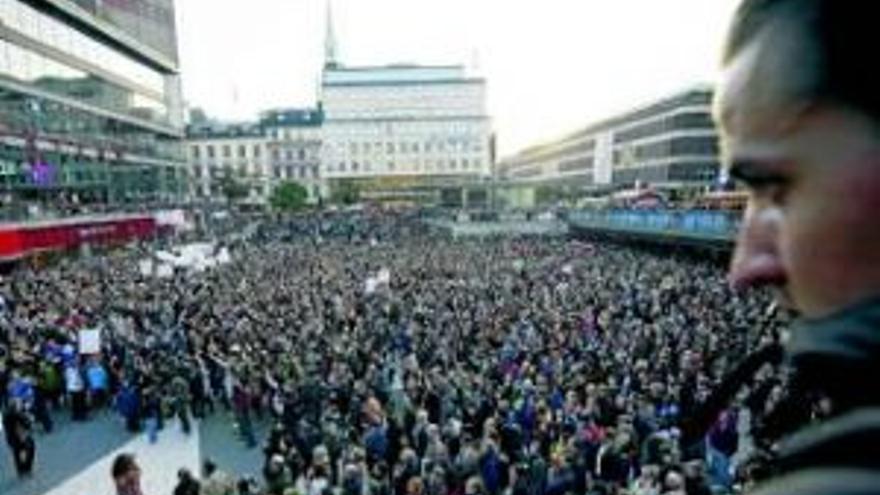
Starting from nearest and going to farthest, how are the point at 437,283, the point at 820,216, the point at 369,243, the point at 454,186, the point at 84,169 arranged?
the point at 820,216 < the point at 437,283 < the point at 369,243 < the point at 84,169 < the point at 454,186

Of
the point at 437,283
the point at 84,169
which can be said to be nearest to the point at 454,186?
the point at 84,169

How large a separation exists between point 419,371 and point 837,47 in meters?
18.8

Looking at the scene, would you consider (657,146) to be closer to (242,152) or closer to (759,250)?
(242,152)

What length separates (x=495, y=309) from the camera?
94.8 ft

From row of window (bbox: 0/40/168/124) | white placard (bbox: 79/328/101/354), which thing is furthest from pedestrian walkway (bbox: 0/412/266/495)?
row of window (bbox: 0/40/168/124)

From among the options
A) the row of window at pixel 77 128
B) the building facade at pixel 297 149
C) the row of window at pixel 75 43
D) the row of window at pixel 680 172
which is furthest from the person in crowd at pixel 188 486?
the building facade at pixel 297 149

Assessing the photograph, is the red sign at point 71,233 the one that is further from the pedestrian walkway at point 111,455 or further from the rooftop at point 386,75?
the rooftop at point 386,75

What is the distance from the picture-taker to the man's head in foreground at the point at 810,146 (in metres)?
0.89

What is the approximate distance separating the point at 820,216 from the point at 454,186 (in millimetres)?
163689

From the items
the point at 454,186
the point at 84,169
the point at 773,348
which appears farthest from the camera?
the point at 454,186

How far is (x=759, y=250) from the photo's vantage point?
1.02 m

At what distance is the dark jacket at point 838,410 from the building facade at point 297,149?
566ft

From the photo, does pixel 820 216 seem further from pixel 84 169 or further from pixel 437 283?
pixel 84 169

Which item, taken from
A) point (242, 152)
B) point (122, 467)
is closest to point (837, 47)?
point (122, 467)
